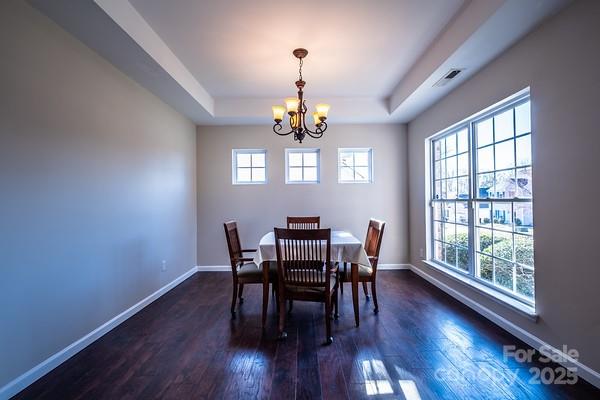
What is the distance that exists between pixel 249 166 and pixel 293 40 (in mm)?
2374

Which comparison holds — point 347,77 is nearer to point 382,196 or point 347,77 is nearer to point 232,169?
point 382,196

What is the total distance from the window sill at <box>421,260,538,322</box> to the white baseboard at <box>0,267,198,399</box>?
140 inches

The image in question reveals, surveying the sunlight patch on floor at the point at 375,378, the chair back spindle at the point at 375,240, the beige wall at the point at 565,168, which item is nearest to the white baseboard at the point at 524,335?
the beige wall at the point at 565,168

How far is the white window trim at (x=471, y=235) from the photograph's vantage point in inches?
88.5

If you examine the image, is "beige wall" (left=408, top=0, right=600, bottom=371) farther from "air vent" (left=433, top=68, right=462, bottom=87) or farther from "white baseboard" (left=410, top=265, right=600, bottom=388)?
"air vent" (left=433, top=68, right=462, bottom=87)

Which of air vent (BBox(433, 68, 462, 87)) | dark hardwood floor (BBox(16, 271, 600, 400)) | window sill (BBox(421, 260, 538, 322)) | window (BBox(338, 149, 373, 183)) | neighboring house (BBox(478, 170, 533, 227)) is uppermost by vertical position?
air vent (BBox(433, 68, 462, 87))

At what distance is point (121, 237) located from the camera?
8.59ft

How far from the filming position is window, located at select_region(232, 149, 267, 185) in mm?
4523

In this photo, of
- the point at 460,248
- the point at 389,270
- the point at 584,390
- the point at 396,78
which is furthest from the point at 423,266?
the point at 396,78

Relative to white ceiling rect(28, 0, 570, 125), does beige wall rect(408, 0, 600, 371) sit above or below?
below

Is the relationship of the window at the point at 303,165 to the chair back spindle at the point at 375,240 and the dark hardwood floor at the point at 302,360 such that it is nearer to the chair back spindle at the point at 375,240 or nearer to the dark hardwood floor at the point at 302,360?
the chair back spindle at the point at 375,240

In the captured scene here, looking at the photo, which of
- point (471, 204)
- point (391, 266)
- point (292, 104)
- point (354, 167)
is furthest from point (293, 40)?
point (391, 266)

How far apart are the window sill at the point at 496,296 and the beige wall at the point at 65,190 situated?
140 inches

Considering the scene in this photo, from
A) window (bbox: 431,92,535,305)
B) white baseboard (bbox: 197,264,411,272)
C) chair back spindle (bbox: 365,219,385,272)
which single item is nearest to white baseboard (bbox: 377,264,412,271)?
white baseboard (bbox: 197,264,411,272)
